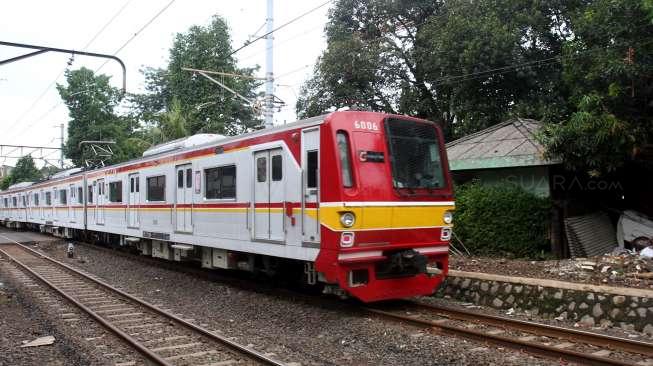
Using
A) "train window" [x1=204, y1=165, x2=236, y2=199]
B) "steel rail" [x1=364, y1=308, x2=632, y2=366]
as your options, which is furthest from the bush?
"train window" [x1=204, y1=165, x2=236, y2=199]

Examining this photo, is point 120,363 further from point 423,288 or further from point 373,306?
point 423,288

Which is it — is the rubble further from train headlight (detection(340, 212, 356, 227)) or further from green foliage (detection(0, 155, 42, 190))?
green foliage (detection(0, 155, 42, 190))

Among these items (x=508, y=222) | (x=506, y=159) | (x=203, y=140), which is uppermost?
(x=203, y=140)

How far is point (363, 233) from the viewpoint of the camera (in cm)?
779

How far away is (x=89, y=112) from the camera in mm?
43938

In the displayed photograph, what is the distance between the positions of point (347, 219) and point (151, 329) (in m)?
3.15

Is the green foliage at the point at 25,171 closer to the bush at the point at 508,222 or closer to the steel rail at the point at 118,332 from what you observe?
the steel rail at the point at 118,332

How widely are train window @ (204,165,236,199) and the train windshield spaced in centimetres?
Answer: 332

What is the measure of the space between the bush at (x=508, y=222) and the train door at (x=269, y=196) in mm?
6242

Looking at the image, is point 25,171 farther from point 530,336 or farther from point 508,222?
point 530,336

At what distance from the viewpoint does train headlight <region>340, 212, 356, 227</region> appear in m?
7.61

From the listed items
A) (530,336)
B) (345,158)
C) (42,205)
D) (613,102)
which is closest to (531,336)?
(530,336)

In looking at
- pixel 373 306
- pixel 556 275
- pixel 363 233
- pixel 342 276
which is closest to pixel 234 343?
pixel 342 276

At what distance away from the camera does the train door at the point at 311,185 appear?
8.01m
